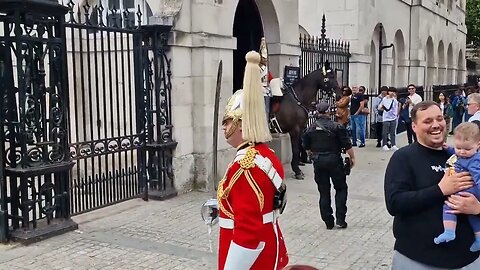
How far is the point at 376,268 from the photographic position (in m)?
6.06

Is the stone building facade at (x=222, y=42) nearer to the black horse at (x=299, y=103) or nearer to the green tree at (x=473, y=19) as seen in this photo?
the black horse at (x=299, y=103)

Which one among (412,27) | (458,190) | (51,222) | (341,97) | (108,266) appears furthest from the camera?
(412,27)

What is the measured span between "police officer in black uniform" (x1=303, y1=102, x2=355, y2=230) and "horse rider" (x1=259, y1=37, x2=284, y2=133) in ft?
12.5

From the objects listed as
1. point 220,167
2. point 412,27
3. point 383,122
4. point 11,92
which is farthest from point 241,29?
point 412,27

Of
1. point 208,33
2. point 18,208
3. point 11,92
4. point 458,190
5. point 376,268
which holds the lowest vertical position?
point 376,268

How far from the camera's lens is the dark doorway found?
12656 mm

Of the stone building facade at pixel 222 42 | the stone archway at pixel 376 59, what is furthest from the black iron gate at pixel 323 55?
the stone archway at pixel 376 59

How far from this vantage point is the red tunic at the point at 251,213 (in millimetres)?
3033

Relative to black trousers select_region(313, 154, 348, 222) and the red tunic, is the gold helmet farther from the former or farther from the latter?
black trousers select_region(313, 154, 348, 222)

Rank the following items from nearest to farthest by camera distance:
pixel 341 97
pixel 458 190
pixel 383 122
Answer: pixel 458 190
pixel 341 97
pixel 383 122

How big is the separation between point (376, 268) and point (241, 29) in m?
8.07

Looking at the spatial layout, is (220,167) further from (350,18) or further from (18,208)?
(350,18)

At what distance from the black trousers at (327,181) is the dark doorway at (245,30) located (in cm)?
560

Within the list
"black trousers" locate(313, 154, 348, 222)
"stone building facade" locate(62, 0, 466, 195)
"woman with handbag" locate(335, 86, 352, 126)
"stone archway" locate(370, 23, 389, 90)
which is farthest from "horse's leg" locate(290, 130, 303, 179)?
"stone archway" locate(370, 23, 389, 90)
